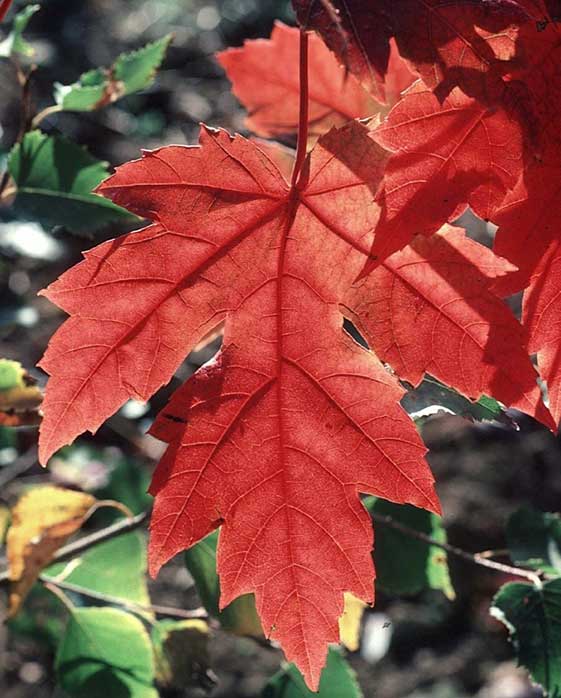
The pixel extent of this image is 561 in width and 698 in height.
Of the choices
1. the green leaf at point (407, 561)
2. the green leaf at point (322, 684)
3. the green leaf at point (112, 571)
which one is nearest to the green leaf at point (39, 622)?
the green leaf at point (112, 571)

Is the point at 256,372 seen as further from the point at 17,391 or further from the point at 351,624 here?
the point at 351,624

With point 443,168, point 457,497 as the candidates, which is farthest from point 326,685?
point 457,497

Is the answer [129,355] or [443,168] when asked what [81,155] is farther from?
[443,168]

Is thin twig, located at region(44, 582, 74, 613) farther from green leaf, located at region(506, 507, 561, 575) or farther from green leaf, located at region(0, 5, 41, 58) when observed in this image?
green leaf, located at region(0, 5, 41, 58)

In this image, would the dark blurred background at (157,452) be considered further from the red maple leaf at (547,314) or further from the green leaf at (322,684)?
the red maple leaf at (547,314)

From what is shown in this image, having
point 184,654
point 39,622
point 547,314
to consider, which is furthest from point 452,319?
point 39,622

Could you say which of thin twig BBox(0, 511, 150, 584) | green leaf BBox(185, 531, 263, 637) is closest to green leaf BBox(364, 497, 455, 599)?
green leaf BBox(185, 531, 263, 637)
